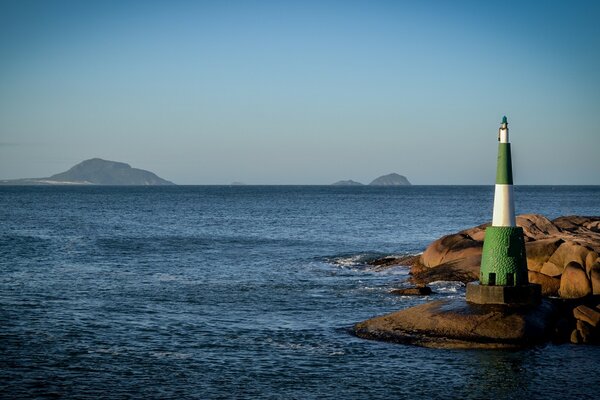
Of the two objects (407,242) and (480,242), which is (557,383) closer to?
(480,242)

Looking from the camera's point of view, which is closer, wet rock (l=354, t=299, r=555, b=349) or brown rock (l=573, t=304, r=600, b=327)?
wet rock (l=354, t=299, r=555, b=349)

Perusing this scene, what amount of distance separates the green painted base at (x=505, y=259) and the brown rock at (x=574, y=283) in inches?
176

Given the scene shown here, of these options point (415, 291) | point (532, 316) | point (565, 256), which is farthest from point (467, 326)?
point (415, 291)

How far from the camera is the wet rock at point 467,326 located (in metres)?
19.9

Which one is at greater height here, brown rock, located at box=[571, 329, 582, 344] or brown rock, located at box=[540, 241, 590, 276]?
brown rock, located at box=[540, 241, 590, 276]

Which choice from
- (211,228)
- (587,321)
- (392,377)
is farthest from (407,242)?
(392,377)

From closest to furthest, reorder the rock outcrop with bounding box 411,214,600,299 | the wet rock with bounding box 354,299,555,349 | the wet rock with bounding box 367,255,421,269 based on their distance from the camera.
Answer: the wet rock with bounding box 354,299,555,349 → the rock outcrop with bounding box 411,214,600,299 → the wet rock with bounding box 367,255,421,269

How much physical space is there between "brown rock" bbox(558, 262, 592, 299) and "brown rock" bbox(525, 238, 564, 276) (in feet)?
6.29

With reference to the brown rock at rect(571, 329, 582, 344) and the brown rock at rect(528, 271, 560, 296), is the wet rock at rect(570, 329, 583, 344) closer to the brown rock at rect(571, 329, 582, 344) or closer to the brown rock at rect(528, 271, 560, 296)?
the brown rock at rect(571, 329, 582, 344)

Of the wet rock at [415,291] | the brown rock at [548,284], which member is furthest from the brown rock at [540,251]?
the wet rock at [415,291]

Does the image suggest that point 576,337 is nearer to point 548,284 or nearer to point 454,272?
point 548,284

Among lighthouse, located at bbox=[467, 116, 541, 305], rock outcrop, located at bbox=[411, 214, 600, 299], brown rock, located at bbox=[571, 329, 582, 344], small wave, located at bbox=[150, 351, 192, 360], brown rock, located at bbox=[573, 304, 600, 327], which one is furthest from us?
rock outcrop, located at bbox=[411, 214, 600, 299]

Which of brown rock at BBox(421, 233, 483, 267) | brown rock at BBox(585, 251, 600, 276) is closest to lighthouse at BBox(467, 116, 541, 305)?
brown rock at BBox(585, 251, 600, 276)

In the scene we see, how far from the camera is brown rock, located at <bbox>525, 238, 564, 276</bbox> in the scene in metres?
27.9
